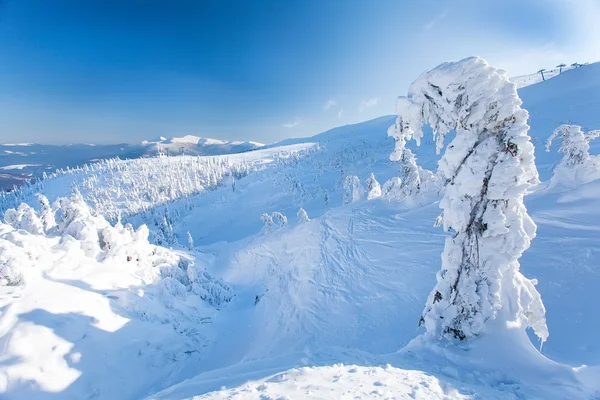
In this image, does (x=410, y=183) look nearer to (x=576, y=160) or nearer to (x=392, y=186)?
(x=392, y=186)

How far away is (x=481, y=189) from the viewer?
20.6 feet

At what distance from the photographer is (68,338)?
32.8ft

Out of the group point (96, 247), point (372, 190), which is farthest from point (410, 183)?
point (96, 247)

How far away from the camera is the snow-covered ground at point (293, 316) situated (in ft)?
17.9

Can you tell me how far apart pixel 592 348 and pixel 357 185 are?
2902 cm

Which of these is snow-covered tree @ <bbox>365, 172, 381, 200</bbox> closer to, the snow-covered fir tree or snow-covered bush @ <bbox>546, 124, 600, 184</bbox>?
the snow-covered fir tree

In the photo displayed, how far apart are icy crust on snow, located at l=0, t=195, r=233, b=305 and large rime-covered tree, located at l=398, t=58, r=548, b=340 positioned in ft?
54.5

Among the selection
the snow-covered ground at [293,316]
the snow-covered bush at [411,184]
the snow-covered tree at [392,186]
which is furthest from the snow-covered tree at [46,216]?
the snow-covered tree at [392,186]

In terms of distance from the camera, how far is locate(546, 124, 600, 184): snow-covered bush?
1564 centimetres

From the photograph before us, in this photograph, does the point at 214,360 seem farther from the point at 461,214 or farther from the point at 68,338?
the point at 461,214

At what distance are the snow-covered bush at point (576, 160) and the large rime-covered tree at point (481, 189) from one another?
47.0ft

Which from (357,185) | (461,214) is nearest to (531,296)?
(461,214)

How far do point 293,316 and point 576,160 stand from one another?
2092 centimetres

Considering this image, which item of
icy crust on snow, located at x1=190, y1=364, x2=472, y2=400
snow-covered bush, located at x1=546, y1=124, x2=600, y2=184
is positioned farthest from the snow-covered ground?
snow-covered bush, located at x1=546, y1=124, x2=600, y2=184
